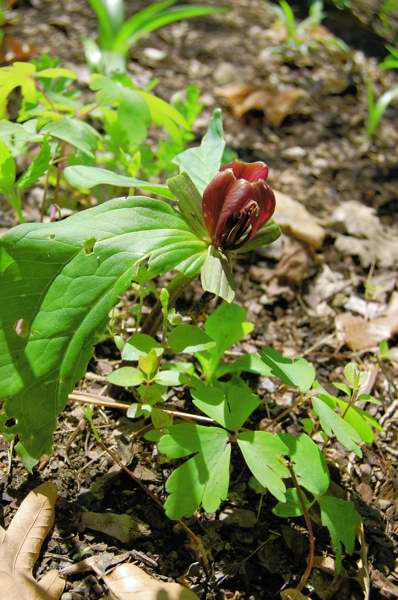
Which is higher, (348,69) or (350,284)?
(348,69)

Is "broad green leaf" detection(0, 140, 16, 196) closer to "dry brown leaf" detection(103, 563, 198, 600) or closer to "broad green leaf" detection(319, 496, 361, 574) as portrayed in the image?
"dry brown leaf" detection(103, 563, 198, 600)

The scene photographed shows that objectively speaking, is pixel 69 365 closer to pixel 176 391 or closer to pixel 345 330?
pixel 176 391

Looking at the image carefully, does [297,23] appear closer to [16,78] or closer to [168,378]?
[16,78]

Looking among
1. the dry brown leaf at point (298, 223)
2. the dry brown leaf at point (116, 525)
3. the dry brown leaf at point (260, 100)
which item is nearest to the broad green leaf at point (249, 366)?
the dry brown leaf at point (116, 525)

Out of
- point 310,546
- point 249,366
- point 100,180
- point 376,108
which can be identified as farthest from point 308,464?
point 376,108

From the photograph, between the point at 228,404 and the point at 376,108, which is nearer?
the point at 228,404

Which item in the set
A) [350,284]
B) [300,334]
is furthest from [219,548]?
[350,284]
